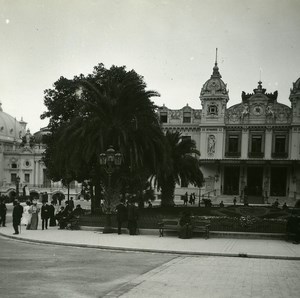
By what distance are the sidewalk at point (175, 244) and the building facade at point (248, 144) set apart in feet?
120

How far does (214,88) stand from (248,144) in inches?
295

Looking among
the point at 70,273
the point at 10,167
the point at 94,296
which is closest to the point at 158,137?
the point at 70,273

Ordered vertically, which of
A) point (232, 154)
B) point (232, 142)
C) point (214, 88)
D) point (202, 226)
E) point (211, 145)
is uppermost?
point (214, 88)

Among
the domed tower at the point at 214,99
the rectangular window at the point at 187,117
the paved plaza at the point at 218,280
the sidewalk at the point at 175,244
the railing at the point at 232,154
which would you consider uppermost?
the domed tower at the point at 214,99

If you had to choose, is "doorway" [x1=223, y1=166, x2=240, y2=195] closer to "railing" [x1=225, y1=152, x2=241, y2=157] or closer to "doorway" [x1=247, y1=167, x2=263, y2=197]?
"doorway" [x1=247, y1=167, x2=263, y2=197]

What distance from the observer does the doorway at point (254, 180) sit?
57.4m

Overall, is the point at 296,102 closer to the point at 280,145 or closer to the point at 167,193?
the point at 280,145

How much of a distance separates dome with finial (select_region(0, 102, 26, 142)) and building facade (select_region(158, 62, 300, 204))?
56.5 m

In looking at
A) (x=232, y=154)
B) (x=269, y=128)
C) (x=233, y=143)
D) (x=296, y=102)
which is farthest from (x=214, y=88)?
(x=296, y=102)

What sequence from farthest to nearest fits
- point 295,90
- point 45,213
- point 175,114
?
point 175,114, point 295,90, point 45,213

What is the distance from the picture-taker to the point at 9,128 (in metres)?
110

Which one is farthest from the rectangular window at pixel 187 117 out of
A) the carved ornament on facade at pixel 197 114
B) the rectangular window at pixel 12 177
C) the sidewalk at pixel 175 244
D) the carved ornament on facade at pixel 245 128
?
the rectangular window at pixel 12 177

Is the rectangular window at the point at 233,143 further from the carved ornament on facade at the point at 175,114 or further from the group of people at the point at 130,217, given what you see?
the group of people at the point at 130,217

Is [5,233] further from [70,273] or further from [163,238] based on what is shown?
[70,273]
